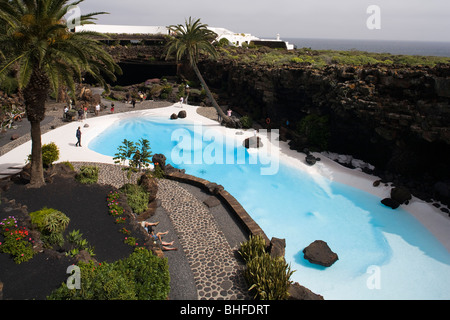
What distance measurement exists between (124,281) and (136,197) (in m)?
7.16

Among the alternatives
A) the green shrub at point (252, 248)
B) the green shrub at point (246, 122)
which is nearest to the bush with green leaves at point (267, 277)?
the green shrub at point (252, 248)

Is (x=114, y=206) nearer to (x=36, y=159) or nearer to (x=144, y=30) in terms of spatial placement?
(x=36, y=159)

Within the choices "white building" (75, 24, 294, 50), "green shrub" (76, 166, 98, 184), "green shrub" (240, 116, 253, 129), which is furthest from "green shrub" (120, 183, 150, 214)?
"white building" (75, 24, 294, 50)

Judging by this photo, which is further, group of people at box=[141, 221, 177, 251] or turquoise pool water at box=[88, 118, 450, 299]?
turquoise pool water at box=[88, 118, 450, 299]

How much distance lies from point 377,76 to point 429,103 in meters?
4.75

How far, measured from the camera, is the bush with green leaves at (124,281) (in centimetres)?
Answer: 944

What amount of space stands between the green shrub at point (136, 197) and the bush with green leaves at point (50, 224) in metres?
3.47

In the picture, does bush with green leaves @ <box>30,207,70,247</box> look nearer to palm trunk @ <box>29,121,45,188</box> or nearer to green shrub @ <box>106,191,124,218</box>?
green shrub @ <box>106,191,124,218</box>

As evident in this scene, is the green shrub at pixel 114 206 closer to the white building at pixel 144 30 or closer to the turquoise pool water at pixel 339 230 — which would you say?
the turquoise pool water at pixel 339 230

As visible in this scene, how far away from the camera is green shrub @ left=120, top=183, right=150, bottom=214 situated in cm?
1625

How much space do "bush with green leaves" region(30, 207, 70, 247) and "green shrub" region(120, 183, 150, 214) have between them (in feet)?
11.4
